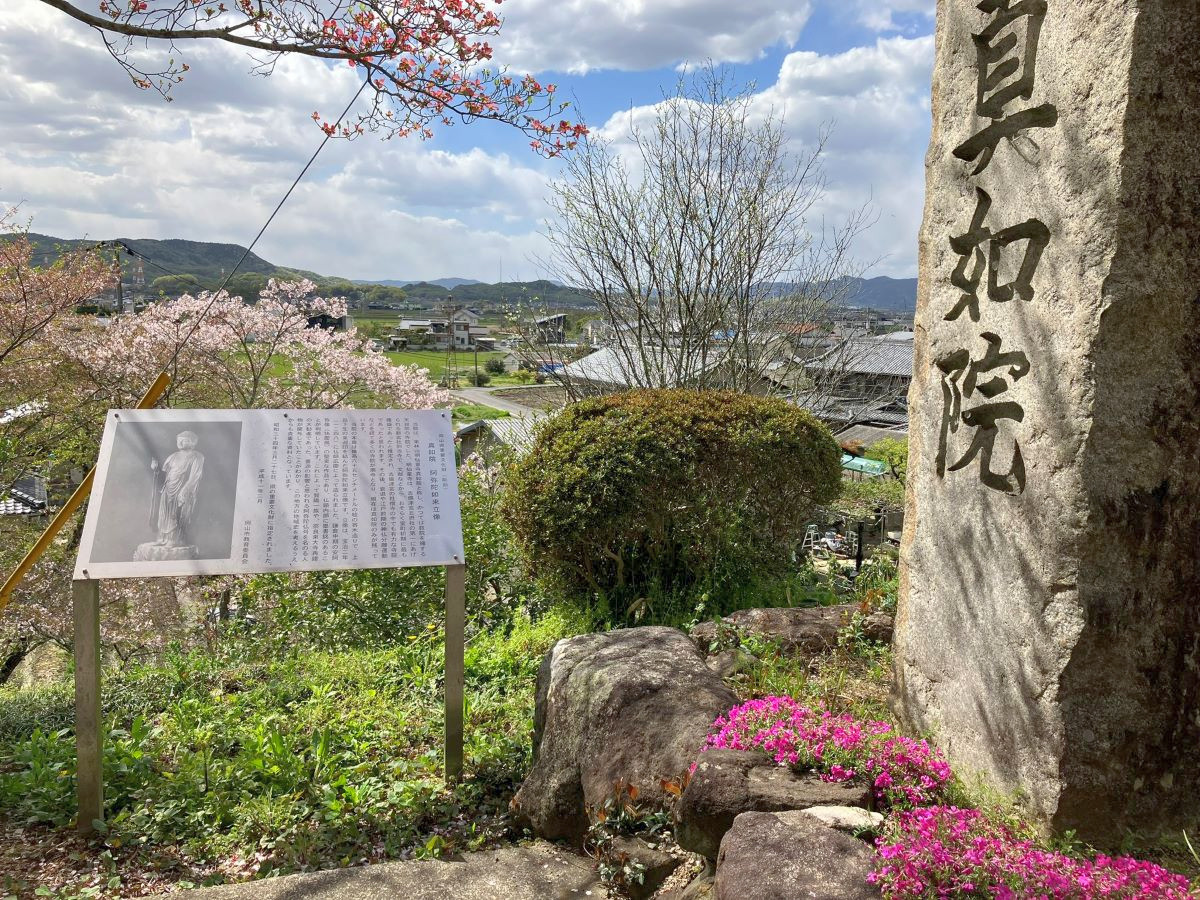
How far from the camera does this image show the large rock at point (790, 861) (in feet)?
6.66

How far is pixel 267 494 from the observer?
335 centimetres

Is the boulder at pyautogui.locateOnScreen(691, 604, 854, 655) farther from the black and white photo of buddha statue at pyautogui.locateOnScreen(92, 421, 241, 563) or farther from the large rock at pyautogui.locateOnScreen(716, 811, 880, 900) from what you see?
the black and white photo of buddha statue at pyautogui.locateOnScreen(92, 421, 241, 563)

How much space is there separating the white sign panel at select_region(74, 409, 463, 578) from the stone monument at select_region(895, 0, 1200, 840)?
219 centimetres

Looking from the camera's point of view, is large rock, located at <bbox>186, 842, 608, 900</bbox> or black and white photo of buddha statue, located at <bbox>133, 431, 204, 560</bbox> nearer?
large rock, located at <bbox>186, 842, 608, 900</bbox>

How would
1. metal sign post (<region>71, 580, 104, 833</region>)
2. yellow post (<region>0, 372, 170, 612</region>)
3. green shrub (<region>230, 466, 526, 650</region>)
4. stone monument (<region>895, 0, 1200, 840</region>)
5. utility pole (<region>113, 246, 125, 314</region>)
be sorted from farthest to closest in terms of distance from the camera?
utility pole (<region>113, 246, 125, 314</region>), green shrub (<region>230, 466, 526, 650</region>), yellow post (<region>0, 372, 170, 612</region>), metal sign post (<region>71, 580, 104, 833</region>), stone monument (<region>895, 0, 1200, 840</region>)

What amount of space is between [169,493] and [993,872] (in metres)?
Result: 3.19

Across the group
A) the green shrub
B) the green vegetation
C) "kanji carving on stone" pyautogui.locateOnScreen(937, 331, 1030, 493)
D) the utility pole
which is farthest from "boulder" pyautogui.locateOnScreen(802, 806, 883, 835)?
the green vegetation

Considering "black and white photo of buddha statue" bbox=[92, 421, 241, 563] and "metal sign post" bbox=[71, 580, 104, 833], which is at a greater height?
"black and white photo of buddha statue" bbox=[92, 421, 241, 563]

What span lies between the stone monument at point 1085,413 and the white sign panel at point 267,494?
219cm

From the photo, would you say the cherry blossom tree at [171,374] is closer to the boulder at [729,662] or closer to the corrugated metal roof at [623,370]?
the corrugated metal roof at [623,370]

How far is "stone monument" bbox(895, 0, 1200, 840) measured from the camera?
220 cm

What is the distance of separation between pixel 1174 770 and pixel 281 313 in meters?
9.66

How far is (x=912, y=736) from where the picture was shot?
3074 millimetres

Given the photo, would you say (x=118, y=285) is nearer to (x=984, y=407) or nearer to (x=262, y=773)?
(x=262, y=773)
